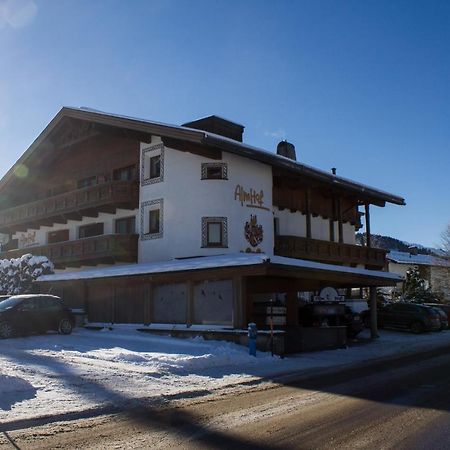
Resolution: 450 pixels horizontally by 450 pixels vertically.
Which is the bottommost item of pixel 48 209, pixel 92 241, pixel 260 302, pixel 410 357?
pixel 410 357

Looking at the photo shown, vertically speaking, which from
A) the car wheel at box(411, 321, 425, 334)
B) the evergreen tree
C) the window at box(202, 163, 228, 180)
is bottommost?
the car wheel at box(411, 321, 425, 334)

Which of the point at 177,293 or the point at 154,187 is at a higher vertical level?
the point at 154,187

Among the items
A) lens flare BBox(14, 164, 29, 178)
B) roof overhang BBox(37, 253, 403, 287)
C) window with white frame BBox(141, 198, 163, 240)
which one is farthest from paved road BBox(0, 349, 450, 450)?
lens flare BBox(14, 164, 29, 178)

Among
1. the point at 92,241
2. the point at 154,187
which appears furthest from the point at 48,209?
the point at 154,187

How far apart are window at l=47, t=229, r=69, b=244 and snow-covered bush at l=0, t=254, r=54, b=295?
14.5ft

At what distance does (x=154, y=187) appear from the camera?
88.4 ft

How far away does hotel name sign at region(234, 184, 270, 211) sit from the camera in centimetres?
2552

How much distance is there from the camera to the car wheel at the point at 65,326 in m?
20.8

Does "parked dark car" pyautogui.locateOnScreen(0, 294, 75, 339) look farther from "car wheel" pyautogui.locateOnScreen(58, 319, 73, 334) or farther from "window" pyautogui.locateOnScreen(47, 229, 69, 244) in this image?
"window" pyautogui.locateOnScreen(47, 229, 69, 244)

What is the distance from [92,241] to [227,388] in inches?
734

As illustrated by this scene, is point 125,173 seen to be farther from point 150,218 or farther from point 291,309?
point 291,309

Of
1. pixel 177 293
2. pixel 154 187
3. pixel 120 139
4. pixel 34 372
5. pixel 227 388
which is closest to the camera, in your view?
pixel 227 388

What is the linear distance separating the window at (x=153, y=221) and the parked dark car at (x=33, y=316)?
6.99 m

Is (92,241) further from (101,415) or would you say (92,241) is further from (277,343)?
(101,415)
